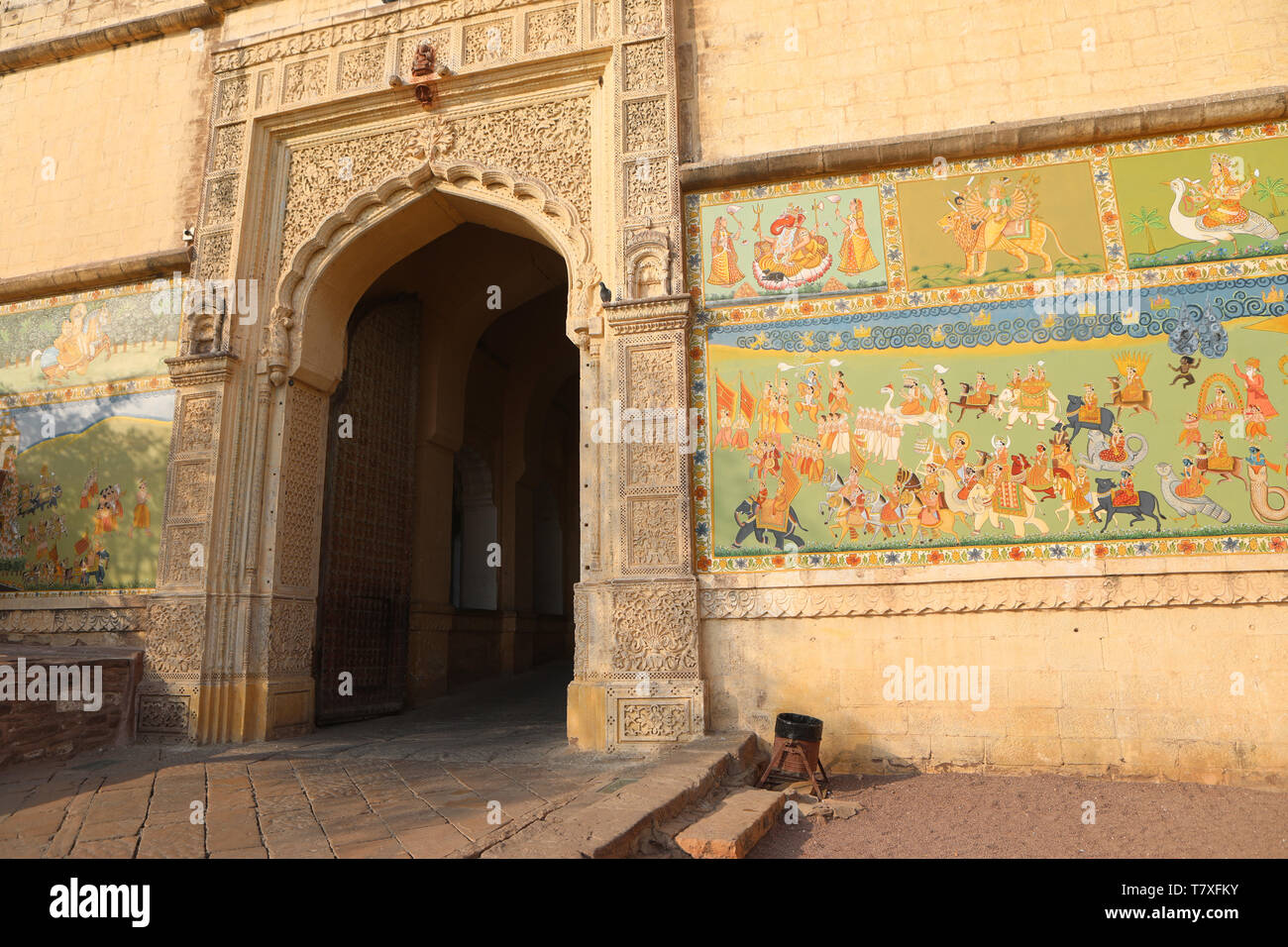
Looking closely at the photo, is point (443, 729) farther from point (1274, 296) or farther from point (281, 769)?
point (1274, 296)

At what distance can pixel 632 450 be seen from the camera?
5.97 m

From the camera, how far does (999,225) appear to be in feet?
19.3

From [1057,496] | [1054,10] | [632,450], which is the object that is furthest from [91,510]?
[1054,10]

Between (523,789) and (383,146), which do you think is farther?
(383,146)

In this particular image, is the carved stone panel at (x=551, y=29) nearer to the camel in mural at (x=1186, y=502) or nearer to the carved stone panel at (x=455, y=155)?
the carved stone panel at (x=455, y=155)

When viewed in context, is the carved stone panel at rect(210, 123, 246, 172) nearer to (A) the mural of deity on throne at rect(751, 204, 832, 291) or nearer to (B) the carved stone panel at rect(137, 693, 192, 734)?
(B) the carved stone panel at rect(137, 693, 192, 734)

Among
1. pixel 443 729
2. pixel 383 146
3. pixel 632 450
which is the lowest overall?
pixel 443 729

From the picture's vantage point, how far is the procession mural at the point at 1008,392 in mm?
5285

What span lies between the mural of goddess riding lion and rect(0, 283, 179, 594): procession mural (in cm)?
657

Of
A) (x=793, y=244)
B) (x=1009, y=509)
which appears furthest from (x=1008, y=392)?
(x=793, y=244)

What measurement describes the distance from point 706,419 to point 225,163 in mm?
5118

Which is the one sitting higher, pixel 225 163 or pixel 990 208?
pixel 225 163

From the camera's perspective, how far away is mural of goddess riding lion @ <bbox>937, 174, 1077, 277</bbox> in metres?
5.79

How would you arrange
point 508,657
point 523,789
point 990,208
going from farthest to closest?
point 508,657 → point 990,208 → point 523,789
